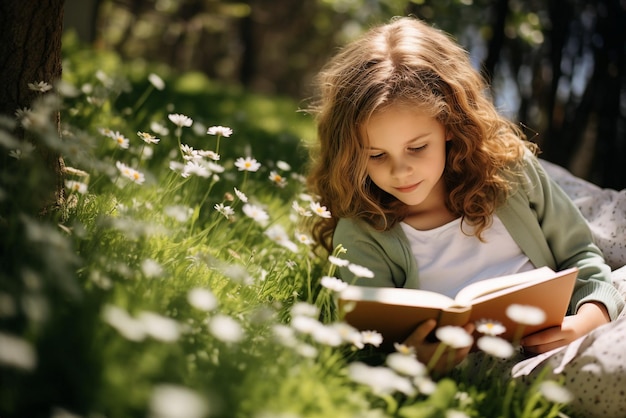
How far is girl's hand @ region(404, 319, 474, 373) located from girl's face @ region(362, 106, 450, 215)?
439 millimetres

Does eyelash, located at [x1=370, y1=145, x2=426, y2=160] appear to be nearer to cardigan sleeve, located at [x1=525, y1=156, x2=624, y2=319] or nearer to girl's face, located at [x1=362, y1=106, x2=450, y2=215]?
girl's face, located at [x1=362, y1=106, x2=450, y2=215]

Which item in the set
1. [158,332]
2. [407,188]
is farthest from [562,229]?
[158,332]

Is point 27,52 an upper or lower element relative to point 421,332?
upper

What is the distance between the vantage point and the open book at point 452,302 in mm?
1359

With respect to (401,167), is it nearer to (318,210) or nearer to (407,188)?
(407,188)

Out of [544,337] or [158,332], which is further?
[544,337]

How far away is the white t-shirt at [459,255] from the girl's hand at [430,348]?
16.9 inches

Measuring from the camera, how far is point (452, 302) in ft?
4.58

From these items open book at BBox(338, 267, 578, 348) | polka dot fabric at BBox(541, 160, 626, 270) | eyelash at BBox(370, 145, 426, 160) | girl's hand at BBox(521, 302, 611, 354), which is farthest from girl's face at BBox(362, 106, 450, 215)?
polka dot fabric at BBox(541, 160, 626, 270)

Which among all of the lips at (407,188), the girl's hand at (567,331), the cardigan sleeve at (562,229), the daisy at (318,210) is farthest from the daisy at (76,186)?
the cardigan sleeve at (562,229)

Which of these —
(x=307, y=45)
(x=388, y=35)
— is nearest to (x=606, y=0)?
(x=388, y=35)

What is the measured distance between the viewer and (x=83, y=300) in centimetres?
113

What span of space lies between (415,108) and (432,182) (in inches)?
8.4

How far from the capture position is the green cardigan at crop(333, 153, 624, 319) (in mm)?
1835
